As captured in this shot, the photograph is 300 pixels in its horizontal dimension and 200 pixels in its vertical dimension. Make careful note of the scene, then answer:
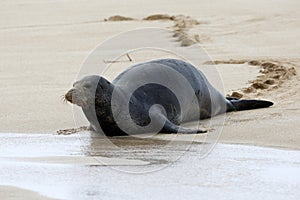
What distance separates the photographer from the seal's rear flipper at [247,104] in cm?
570

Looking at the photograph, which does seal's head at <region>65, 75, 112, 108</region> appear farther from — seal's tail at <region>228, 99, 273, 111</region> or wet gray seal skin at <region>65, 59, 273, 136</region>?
seal's tail at <region>228, 99, 273, 111</region>

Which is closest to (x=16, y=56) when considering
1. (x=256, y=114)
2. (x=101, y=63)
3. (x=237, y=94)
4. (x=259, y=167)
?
(x=101, y=63)

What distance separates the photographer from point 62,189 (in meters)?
3.74

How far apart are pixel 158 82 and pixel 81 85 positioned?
71 cm

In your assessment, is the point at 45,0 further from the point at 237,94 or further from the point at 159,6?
the point at 237,94

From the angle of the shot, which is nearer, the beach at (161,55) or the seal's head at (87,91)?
the beach at (161,55)

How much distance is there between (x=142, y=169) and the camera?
13.6 feet

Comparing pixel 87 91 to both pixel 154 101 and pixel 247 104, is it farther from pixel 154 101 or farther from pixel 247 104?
pixel 247 104

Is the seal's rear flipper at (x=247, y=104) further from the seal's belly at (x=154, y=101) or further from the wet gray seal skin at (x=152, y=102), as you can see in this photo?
the seal's belly at (x=154, y=101)

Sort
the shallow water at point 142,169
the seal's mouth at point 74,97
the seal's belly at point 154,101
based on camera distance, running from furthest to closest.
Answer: the seal's belly at point 154,101
the seal's mouth at point 74,97
the shallow water at point 142,169

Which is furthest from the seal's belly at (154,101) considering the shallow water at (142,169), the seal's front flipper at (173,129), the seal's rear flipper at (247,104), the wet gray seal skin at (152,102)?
the seal's rear flipper at (247,104)

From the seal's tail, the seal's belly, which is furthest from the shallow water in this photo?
the seal's tail

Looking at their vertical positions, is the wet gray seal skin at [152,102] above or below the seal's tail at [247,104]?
above

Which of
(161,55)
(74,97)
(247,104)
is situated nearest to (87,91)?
(74,97)
